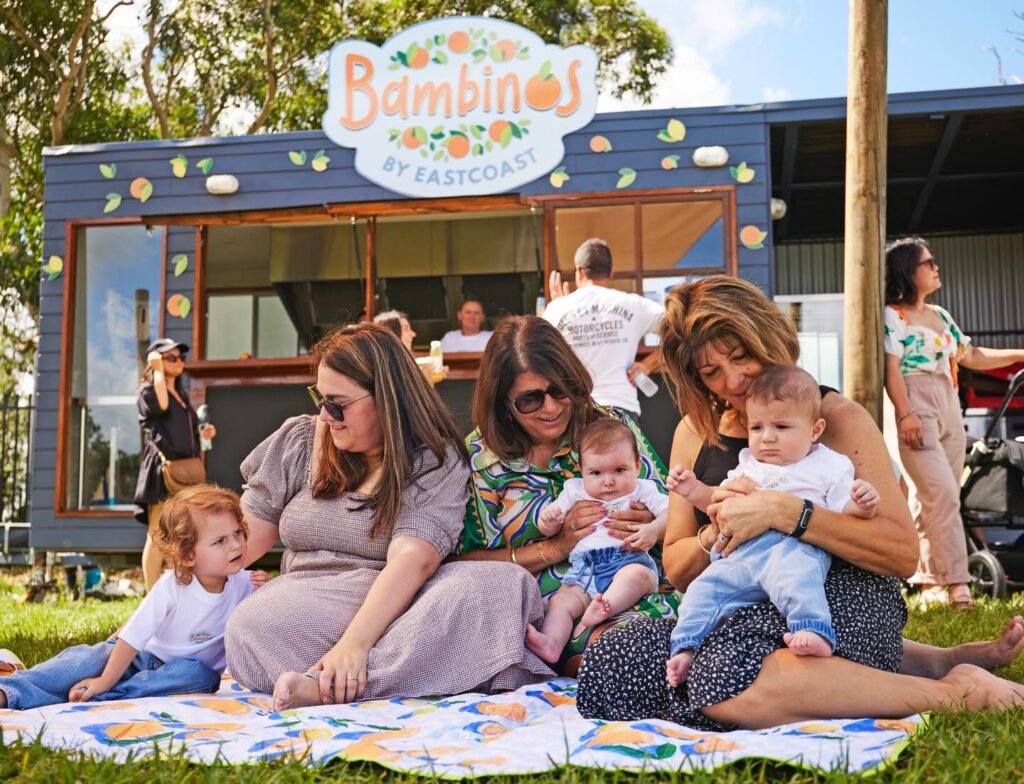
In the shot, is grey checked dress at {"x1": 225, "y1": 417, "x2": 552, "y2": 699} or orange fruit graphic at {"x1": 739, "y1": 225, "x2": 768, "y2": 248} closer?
grey checked dress at {"x1": 225, "y1": 417, "x2": 552, "y2": 699}

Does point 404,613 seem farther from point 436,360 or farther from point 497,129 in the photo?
point 497,129

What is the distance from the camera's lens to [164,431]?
6824 millimetres

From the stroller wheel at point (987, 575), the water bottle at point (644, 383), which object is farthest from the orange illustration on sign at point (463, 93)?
the stroller wheel at point (987, 575)

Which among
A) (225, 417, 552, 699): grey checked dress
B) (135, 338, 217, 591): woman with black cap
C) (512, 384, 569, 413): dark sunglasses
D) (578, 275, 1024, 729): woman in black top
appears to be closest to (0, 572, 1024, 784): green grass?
(578, 275, 1024, 729): woman in black top

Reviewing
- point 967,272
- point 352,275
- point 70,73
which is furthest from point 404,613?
point 70,73

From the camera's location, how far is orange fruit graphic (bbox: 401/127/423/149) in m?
8.55

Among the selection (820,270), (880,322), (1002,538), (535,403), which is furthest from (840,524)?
(820,270)

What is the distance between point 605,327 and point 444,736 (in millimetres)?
3694

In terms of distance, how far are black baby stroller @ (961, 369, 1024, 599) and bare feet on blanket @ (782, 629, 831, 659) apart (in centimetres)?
396

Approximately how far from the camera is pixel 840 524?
2.47 meters

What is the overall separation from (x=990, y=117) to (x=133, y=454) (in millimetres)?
7308

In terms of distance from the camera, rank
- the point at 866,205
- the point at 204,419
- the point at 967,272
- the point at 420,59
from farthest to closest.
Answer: the point at 967,272 → the point at 420,59 → the point at 204,419 → the point at 866,205

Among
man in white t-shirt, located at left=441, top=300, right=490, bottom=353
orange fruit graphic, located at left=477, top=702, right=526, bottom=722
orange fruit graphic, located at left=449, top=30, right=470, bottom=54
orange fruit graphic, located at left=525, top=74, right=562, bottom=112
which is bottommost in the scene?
orange fruit graphic, located at left=477, top=702, right=526, bottom=722

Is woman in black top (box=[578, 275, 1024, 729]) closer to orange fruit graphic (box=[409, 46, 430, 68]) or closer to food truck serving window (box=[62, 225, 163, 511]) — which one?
orange fruit graphic (box=[409, 46, 430, 68])
